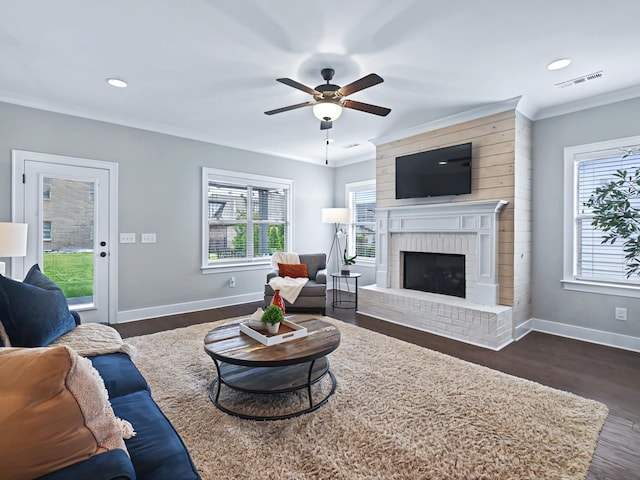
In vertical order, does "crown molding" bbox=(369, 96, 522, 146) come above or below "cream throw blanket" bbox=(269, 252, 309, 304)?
above

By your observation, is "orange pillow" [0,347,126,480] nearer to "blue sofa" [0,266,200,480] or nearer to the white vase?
"blue sofa" [0,266,200,480]

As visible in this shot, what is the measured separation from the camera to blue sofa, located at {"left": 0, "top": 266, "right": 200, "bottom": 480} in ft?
2.86

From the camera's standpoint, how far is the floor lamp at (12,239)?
2.60 m

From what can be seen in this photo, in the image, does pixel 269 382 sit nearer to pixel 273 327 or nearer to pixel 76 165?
pixel 273 327

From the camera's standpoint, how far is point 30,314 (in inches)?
69.9

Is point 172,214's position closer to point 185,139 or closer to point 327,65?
point 185,139

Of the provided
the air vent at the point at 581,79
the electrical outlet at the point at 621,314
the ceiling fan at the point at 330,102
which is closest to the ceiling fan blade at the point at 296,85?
the ceiling fan at the point at 330,102

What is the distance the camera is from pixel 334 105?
9.55ft

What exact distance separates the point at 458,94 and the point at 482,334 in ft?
8.37

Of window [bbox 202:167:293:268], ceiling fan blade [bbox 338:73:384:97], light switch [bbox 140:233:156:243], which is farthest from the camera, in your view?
window [bbox 202:167:293:268]

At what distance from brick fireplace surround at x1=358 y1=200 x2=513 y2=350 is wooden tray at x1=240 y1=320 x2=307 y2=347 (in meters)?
2.04

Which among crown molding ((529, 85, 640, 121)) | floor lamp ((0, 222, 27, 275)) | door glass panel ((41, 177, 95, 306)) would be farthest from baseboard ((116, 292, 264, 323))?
crown molding ((529, 85, 640, 121))

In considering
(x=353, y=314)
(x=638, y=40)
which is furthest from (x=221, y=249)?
(x=638, y=40)

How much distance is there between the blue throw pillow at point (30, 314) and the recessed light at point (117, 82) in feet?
6.93
